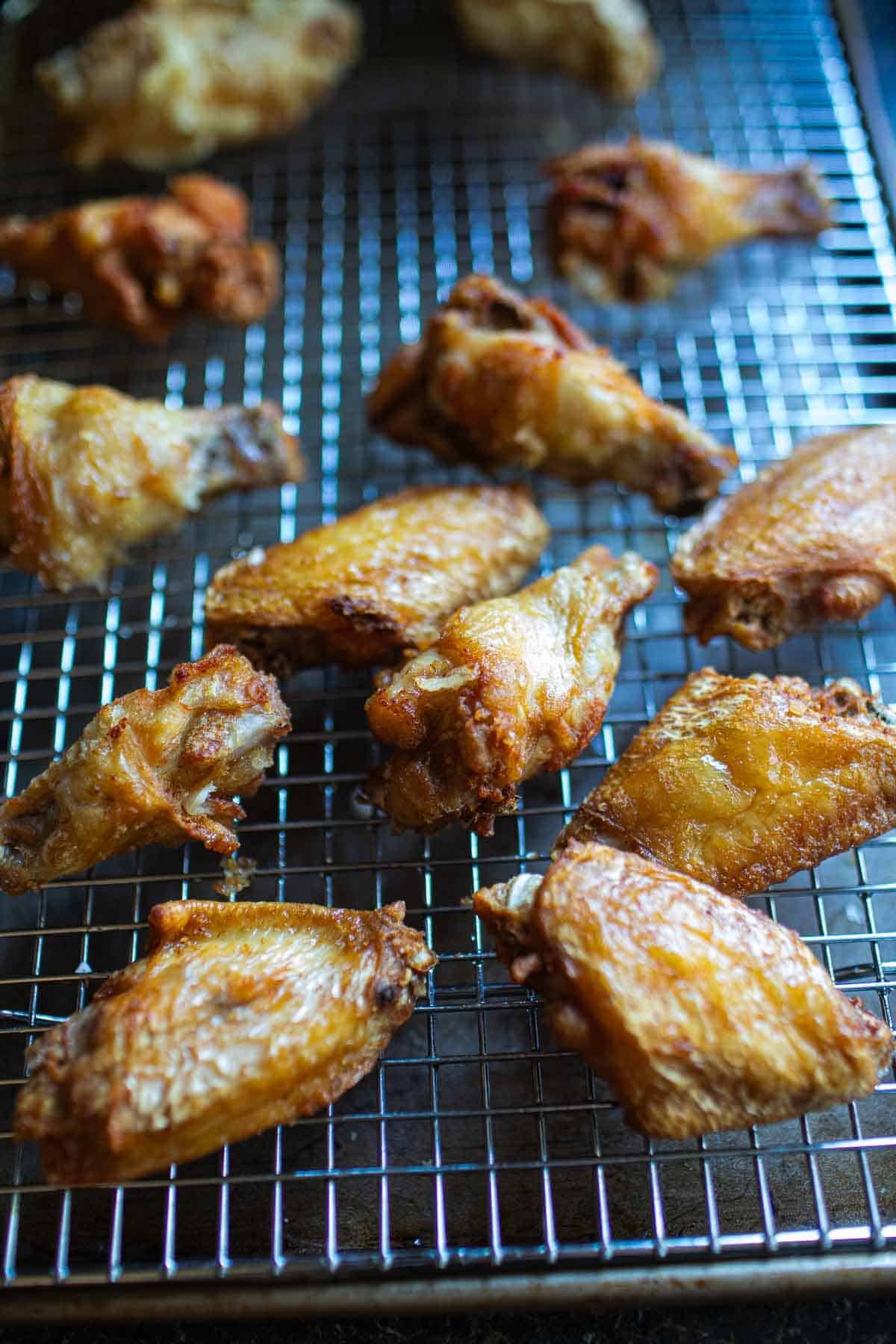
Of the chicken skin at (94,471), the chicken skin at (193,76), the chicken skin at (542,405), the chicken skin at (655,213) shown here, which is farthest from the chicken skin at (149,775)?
the chicken skin at (193,76)

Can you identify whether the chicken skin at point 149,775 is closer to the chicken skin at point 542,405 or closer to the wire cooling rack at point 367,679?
the wire cooling rack at point 367,679

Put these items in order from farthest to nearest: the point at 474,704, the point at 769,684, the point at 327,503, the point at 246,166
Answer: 1. the point at 246,166
2. the point at 327,503
3. the point at 769,684
4. the point at 474,704

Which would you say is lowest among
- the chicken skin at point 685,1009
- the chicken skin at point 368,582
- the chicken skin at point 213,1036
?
the chicken skin at point 213,1036

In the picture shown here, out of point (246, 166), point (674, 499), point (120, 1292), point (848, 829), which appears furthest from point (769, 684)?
point (246, 166)

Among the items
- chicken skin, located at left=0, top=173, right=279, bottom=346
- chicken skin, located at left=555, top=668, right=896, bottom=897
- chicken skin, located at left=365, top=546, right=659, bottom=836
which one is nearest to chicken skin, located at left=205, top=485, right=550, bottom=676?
chicken skin, located at left=365, top=546, right=659, bottom=836

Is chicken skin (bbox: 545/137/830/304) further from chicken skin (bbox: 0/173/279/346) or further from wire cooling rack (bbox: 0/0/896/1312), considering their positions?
chicken skin (bbox: 0/173/279/346)

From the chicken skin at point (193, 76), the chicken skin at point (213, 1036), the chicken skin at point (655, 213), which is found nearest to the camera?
the chicken skin at point (213, 1036)

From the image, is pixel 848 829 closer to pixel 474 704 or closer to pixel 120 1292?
pixel 474 704
